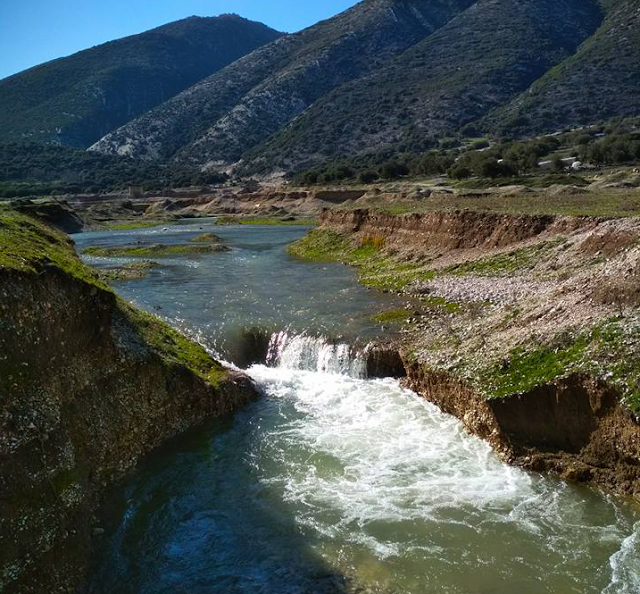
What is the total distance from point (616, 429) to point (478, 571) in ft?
17.8

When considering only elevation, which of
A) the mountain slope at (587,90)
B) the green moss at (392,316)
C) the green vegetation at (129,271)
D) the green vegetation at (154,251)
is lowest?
the green moss at (392,316)

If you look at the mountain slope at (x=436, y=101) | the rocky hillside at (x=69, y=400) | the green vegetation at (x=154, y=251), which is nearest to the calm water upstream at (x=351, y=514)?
the rocky hillside at (x=69, y=400)

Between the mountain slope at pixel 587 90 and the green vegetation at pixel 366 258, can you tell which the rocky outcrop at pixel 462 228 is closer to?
the green vegetation at pixel 366 258

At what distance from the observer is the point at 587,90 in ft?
515

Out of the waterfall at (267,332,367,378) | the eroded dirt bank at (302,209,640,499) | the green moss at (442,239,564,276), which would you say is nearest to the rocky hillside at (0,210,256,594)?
the waterfall at (267,332,367,378)

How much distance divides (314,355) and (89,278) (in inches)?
420

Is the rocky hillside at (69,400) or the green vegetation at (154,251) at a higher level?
the green vegetation at (154,251)

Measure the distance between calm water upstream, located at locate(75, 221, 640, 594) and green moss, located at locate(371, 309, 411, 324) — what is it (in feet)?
17.9

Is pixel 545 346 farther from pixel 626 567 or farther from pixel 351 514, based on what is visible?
pixel 351 514

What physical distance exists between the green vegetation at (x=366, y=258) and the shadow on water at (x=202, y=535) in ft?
66.5

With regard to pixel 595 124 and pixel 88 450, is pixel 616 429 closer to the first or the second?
pixel 88 450

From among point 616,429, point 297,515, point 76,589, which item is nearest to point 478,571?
point 297,515

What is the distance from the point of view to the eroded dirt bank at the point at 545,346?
1468 cm

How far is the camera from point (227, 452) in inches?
675
